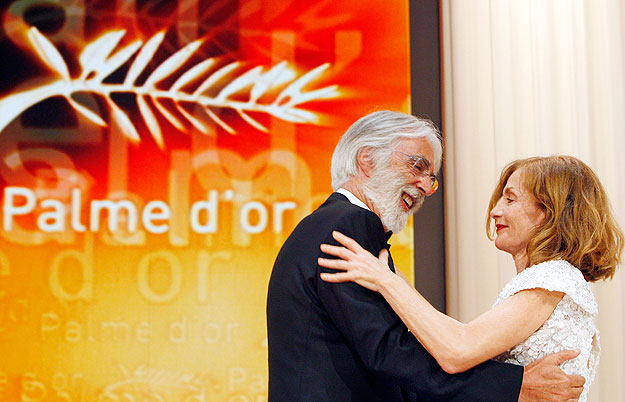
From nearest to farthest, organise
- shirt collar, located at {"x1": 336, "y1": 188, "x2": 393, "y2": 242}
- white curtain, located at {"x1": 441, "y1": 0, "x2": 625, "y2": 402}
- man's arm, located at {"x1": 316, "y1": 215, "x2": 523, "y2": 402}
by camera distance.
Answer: man's arm, located at {"x1": 316, "y1": 215, "x2": 523, "y2": 402} < shirt collar, located at {"x1": 336, "y1": 188, "x2": 393, "y2": 242} < white curtain, located at {"x1": 441, "y1": 0, "x2": 625, "y2": 402}

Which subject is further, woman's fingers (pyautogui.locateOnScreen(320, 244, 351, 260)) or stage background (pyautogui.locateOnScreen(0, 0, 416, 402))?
stage background (pyautogui.locateOnScreen(0, 0, 416, 402))

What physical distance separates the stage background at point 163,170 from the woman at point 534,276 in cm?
158

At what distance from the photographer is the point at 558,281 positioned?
1.75 metres

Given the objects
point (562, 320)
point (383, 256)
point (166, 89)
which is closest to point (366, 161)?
point (383, 256)

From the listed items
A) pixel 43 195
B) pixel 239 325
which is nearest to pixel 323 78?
pixel 239 325

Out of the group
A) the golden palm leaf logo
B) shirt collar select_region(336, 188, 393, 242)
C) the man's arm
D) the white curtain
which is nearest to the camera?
the man's arm

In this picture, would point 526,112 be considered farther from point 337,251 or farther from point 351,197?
point 337,251

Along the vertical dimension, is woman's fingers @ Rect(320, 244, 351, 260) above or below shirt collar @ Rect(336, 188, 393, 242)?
below

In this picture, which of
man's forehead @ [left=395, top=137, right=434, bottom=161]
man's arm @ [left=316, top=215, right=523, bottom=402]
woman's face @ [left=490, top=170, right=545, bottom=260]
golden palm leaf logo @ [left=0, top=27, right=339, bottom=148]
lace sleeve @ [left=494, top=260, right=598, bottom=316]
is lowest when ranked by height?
man's arm @ [left=316, top=215, right=523, bottom=402]

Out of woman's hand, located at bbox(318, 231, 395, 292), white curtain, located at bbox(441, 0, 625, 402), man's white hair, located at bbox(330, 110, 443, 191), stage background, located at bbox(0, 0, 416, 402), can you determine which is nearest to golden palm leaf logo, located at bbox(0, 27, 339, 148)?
stage background, located at bbox(0, 0, 416, 402)

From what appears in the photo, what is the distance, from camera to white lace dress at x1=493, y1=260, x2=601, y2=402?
176 centimetres

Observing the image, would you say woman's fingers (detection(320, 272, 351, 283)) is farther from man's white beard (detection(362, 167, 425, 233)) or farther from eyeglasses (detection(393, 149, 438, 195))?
eyeglasses (detection(393, 149, 438, 195))

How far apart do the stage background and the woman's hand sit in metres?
1.81

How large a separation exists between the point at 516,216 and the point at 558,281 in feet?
0.83
